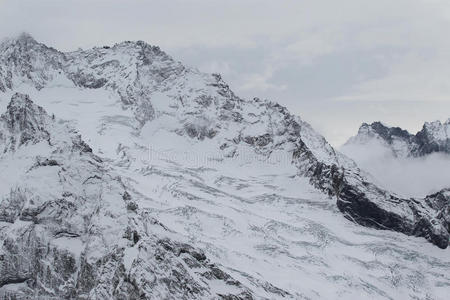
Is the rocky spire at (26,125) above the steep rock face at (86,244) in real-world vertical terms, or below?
above

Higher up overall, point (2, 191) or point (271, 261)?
point (2, 191)

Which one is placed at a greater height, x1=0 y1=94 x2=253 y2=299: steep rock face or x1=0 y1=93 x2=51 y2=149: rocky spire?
x1=0 y1=93 x2=51 y2=149: rocky spire

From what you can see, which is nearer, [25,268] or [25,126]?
[25,268]

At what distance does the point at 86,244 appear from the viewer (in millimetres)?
137625

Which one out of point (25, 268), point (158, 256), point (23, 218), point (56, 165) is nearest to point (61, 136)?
point (56, 165)

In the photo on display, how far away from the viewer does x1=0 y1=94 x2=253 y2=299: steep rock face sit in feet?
416

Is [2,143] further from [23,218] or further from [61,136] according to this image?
[23,218]

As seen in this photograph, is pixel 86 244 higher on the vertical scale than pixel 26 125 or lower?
lower

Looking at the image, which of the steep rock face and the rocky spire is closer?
the steep rock face

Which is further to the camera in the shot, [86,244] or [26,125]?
[26,125]

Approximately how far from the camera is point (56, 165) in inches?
6191

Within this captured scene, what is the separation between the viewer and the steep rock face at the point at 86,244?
4990 inches

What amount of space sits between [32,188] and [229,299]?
146ft

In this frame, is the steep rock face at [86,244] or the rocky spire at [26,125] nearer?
the steep rock face at [86,244]
